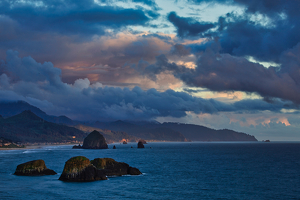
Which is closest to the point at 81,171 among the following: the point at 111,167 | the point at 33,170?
the point at 111,167

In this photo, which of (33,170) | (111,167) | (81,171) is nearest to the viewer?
(81,171)

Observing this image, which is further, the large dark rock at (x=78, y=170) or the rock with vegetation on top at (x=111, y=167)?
the rock with vegetation on top at (x=111, y=167)

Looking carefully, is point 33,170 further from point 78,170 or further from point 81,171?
point 81,171

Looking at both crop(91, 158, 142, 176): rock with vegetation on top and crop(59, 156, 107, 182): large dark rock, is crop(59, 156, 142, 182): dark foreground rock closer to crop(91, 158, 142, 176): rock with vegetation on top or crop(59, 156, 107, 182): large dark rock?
crop(59, 156, 107, 182): large dark rock

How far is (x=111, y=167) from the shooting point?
75062mm

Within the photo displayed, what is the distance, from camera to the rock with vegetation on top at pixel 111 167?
239 ft

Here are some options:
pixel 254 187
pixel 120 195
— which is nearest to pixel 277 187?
pixel 254 187

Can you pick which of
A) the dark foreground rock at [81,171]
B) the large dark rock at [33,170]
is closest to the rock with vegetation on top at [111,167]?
the dark foreground rock at [81,171]

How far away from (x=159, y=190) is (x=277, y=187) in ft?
87.1

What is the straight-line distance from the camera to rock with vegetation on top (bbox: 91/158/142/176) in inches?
2865

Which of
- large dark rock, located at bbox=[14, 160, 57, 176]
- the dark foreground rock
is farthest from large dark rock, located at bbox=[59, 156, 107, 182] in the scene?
large dark rock, located at bbox=[14, 160, 57, 176]

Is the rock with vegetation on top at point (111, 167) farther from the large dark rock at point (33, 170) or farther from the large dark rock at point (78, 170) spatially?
the large dark rock at point (33, 170)

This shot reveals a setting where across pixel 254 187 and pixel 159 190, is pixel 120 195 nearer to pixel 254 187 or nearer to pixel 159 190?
pixel 159 190

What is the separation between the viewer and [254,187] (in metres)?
62.3
